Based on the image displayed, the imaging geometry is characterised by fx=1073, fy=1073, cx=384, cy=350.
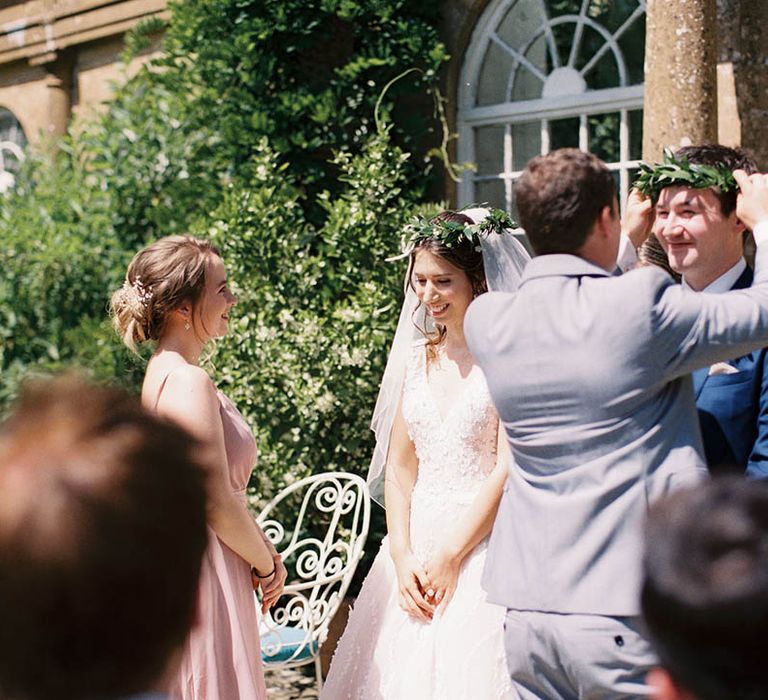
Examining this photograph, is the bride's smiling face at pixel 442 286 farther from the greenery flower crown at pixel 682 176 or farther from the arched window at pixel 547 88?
the arched window at pixel 547 88

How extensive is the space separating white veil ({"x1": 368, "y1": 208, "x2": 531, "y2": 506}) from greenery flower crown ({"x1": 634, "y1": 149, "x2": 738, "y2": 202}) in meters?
0.73

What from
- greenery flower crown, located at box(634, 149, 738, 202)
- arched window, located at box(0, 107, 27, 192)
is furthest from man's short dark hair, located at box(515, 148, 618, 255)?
arched window, located at box(0, 107, 27, 192)

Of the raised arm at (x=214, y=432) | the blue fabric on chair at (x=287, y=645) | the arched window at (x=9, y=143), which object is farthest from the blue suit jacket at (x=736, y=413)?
the arched window at (x=9, y=143)

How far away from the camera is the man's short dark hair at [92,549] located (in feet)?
3.63

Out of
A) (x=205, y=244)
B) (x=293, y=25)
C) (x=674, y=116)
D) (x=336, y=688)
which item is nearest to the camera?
(x=205, y=244)

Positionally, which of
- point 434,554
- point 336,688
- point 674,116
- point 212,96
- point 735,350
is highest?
point 212,96

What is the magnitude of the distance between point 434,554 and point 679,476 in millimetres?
1311

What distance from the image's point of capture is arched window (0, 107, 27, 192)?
11102 mm

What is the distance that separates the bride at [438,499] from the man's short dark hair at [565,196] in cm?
105

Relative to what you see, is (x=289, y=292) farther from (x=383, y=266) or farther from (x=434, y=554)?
(x=434, y=554)

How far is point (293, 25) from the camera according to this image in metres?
6.47

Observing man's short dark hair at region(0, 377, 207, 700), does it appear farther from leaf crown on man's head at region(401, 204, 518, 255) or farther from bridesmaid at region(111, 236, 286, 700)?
leaf crown on man's head at region(401, 204, 518, 255)

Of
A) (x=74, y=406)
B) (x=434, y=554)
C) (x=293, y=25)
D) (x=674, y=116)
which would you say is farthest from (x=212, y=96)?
(x=74, y=406)

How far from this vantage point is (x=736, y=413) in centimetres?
260
